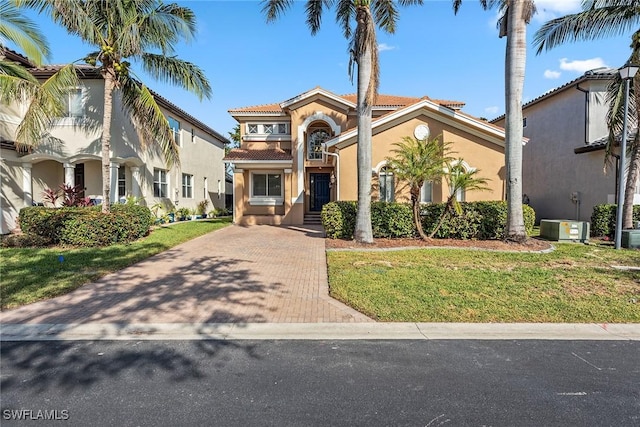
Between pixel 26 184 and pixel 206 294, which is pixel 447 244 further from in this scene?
pixel 26 184

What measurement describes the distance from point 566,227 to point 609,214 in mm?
2572

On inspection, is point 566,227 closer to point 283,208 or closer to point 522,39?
point 522,39

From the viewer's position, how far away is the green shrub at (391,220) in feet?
40.5

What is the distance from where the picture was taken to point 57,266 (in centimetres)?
828

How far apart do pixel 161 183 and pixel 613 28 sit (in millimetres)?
21893

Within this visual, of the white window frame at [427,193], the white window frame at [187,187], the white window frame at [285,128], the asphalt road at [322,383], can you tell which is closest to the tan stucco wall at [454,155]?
the white window frame at [427,193]

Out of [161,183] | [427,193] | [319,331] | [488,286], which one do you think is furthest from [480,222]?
[161,183]

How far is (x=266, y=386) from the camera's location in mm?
3416

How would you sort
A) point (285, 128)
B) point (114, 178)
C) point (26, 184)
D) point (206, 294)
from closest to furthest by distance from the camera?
point (206, 294) < point (26, 184) < point (114, 178) < point (285, 128)

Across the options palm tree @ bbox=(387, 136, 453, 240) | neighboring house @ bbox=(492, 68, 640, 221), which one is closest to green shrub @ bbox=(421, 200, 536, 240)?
palm tree @ bbox=(387, 136, 453, 240)

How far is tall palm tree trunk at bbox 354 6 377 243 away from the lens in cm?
1122

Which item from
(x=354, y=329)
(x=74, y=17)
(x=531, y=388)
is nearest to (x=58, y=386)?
(x=354, y=329)

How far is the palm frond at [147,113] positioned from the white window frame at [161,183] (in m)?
4.98

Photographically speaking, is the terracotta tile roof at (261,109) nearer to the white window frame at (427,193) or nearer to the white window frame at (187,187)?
the white window frame at (187,187)
